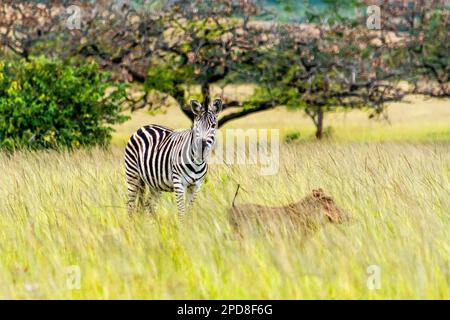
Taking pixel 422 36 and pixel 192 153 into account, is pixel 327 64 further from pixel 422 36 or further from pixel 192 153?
pixel 192 153

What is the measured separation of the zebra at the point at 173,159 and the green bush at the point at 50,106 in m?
8.28

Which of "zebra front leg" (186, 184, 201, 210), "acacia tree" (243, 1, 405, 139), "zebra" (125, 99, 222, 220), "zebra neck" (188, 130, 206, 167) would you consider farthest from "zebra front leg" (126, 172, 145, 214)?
"acacia tree" (243, 1, 405, 139)

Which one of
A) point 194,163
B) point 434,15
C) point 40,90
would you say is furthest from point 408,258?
point 434,15

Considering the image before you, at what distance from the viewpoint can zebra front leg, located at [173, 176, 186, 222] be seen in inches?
360

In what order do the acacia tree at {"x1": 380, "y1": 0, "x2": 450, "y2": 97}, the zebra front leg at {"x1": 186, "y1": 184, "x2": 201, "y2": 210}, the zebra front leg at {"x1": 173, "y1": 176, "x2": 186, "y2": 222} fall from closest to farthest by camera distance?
1. the zebra front leg at {"x1": 173, "y1": 176, "x2": 186, "y2": 222}
2. the zebra front leg at {"x1": 186, "y1": 184, "x2": 201, "y2": 210}
3. the acacia tree at {"x1": 380, "y1": 0, "x2": 450, "y2": 97}

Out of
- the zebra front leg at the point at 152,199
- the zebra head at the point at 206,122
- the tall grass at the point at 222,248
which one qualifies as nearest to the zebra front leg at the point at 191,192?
the tall grass at the point at 222,248

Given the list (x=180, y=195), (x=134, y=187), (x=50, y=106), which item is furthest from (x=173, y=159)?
(x=50, y=106)

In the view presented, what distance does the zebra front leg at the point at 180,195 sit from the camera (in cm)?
916

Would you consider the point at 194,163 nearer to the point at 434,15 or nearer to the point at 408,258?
the point at 408,258

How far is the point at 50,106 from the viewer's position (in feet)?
62.3

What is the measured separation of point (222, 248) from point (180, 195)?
7.36 ft

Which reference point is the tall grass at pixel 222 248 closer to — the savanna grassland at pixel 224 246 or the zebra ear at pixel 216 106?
the savanna grassland at pixel 224 246

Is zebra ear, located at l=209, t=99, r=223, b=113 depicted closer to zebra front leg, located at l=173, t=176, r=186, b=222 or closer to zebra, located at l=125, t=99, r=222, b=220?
zebra, located at l=125, t=99, r=222, b=220
